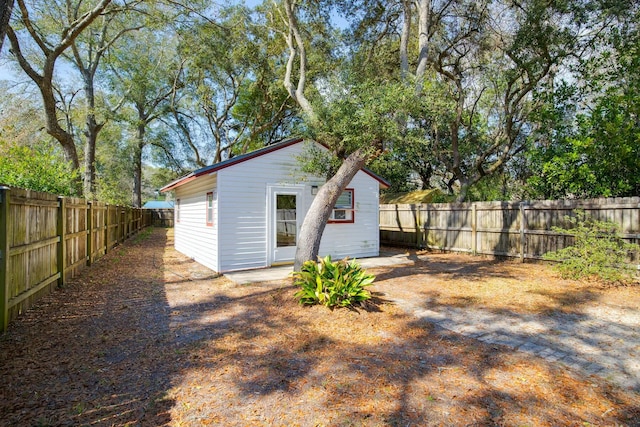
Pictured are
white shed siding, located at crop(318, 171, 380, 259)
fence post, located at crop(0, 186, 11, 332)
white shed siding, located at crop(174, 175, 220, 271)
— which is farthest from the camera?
white shed siding, located at crop(318, 171, 380, 259)

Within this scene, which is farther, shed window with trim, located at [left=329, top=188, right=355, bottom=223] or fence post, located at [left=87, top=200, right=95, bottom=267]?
shed window with trim, located at [left=329, top=188, right=355, bottom=223]

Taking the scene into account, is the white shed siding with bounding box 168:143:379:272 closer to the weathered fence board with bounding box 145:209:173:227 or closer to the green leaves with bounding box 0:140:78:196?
the green leaves with bounding box 0:140:78:196

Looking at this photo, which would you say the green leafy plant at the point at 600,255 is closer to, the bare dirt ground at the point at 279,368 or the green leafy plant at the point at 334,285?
the bare dirt ground at the point at 279,368

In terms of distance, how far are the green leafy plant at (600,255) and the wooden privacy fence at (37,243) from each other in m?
A: 9.41

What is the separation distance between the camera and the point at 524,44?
10.6m

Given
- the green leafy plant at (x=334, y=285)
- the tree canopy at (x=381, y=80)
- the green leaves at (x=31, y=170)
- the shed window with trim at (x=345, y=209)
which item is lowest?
the green leafy plant at (x=334, y=285)

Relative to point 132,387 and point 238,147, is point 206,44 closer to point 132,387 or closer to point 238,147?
point 238,147

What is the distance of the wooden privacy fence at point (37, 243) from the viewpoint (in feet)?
12.8

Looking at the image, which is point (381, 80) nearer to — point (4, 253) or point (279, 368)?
point (279, 368)

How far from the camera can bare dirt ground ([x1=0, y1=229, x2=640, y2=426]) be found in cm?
258

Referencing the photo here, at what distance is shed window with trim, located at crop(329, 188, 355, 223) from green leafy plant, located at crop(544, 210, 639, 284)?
516 cm

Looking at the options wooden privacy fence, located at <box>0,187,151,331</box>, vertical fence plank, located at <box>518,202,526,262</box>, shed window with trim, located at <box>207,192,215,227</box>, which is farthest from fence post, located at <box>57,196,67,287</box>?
vertical fence plank, located at <box>518,202,526,262</box>

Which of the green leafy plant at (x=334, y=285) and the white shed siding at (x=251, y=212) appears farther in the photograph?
the white shed siding at (x=251, y=212)

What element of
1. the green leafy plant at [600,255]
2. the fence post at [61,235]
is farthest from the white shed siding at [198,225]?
the green leafy plant at [600,255]
